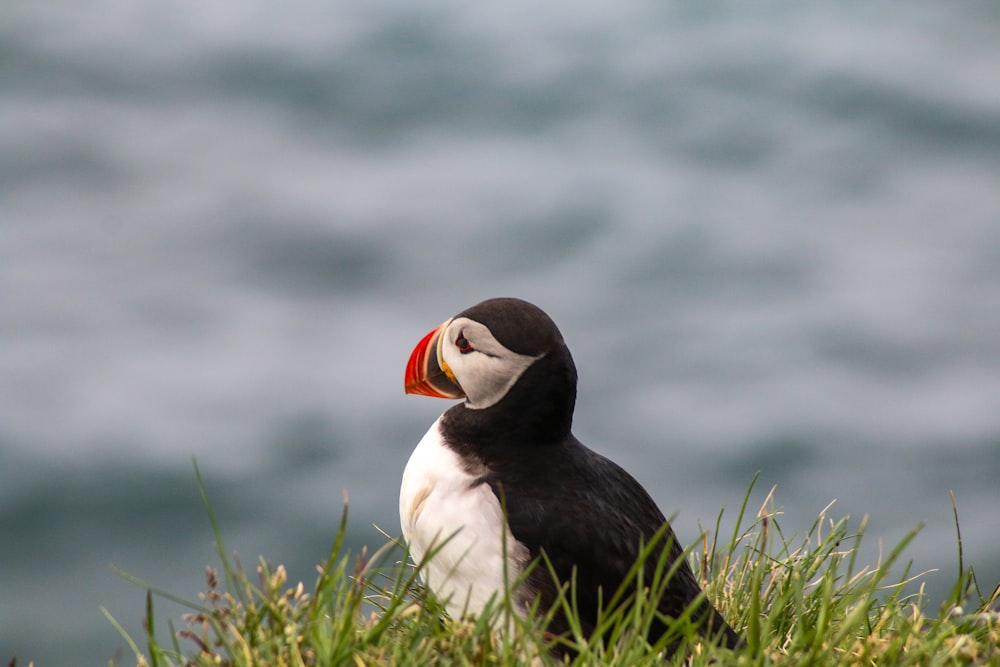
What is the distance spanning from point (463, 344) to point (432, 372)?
236mm

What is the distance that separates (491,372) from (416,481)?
0.47 metres

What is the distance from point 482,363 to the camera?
411 centimetres

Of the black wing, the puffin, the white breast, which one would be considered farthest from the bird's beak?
the black wing

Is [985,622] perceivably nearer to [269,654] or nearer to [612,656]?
[612,656]

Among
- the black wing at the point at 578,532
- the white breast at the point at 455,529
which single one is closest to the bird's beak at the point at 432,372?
the white breast at the point at 455,529

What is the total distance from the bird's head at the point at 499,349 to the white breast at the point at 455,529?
0.88 ft

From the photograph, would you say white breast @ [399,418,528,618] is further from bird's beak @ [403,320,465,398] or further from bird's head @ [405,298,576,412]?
bird's head @ [405,298,576,412]

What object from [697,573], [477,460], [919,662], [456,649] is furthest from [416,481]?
[919,662]

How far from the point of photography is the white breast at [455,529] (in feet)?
12.7

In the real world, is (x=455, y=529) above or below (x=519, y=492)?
below

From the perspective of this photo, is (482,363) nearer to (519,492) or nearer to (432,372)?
(432,372)

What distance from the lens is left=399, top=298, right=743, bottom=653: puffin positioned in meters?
3.88

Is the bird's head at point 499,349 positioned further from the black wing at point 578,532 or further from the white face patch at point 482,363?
the black wing at point 578,532

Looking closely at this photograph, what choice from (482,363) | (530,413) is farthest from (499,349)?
(530,413)
